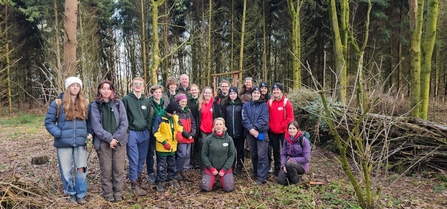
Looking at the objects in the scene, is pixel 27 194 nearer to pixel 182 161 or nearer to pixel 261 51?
pixel 182 161

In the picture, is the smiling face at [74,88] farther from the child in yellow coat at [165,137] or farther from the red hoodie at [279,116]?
the red hoodie at [279,116]

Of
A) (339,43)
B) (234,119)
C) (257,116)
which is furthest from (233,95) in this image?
(339,43)

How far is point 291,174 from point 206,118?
1.81 meters

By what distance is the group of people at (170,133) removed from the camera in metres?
A: 3.98

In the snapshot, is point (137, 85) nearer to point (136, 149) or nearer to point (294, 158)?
point (136, 149)

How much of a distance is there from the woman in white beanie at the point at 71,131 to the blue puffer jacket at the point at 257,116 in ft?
8.41

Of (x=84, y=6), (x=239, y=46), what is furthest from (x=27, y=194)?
(x=84, y=6)

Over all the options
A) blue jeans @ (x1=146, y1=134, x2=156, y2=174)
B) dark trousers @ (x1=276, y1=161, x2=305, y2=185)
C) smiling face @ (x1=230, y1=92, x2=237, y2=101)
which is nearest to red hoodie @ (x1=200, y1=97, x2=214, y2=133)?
smiling face @ (x1=230, y1=92, x2=237, y2=101)

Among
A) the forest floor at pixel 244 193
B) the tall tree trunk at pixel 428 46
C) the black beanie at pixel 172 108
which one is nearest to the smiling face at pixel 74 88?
the forest floor at pixel 244 193

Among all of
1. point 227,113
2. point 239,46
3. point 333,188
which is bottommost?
point 333,188

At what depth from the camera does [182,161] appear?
512 centimetres

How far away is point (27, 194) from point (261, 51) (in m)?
19.6

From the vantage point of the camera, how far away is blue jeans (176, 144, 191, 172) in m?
5.05

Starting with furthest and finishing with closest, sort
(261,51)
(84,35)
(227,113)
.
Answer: (261,51)
(84,35)
(227,113)
